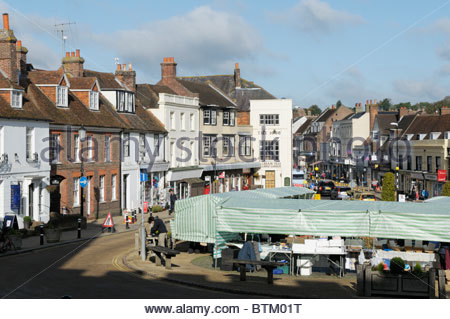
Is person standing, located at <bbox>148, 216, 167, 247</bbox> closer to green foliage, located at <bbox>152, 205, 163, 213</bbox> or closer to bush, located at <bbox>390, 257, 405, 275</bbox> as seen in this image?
bush, located at <bbox>390, 257, 405, 275</bbox>

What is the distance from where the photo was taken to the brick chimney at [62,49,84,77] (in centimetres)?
4916

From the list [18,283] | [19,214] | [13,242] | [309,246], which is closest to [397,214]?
[309,246]

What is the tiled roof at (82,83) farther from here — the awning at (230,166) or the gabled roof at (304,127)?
the gabled roof at (304,127)

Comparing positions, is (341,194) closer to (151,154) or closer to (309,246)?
(151,154)

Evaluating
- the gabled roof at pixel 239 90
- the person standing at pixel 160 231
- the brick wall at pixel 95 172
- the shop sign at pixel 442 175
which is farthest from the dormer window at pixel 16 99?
the shop sign at pixel 442 175

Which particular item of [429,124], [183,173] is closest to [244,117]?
[183,173]

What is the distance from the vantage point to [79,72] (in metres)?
49.4

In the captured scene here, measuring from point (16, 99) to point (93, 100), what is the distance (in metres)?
10.1

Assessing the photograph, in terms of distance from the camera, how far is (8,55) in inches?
1460

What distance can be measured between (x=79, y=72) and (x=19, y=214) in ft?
54.0

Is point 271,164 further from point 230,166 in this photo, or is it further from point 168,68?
point 168,68

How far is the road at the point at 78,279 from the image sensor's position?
18.4 m

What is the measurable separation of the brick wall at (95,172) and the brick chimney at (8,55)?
15.0ft

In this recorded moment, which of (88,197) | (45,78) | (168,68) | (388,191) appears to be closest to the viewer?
(45,78)
